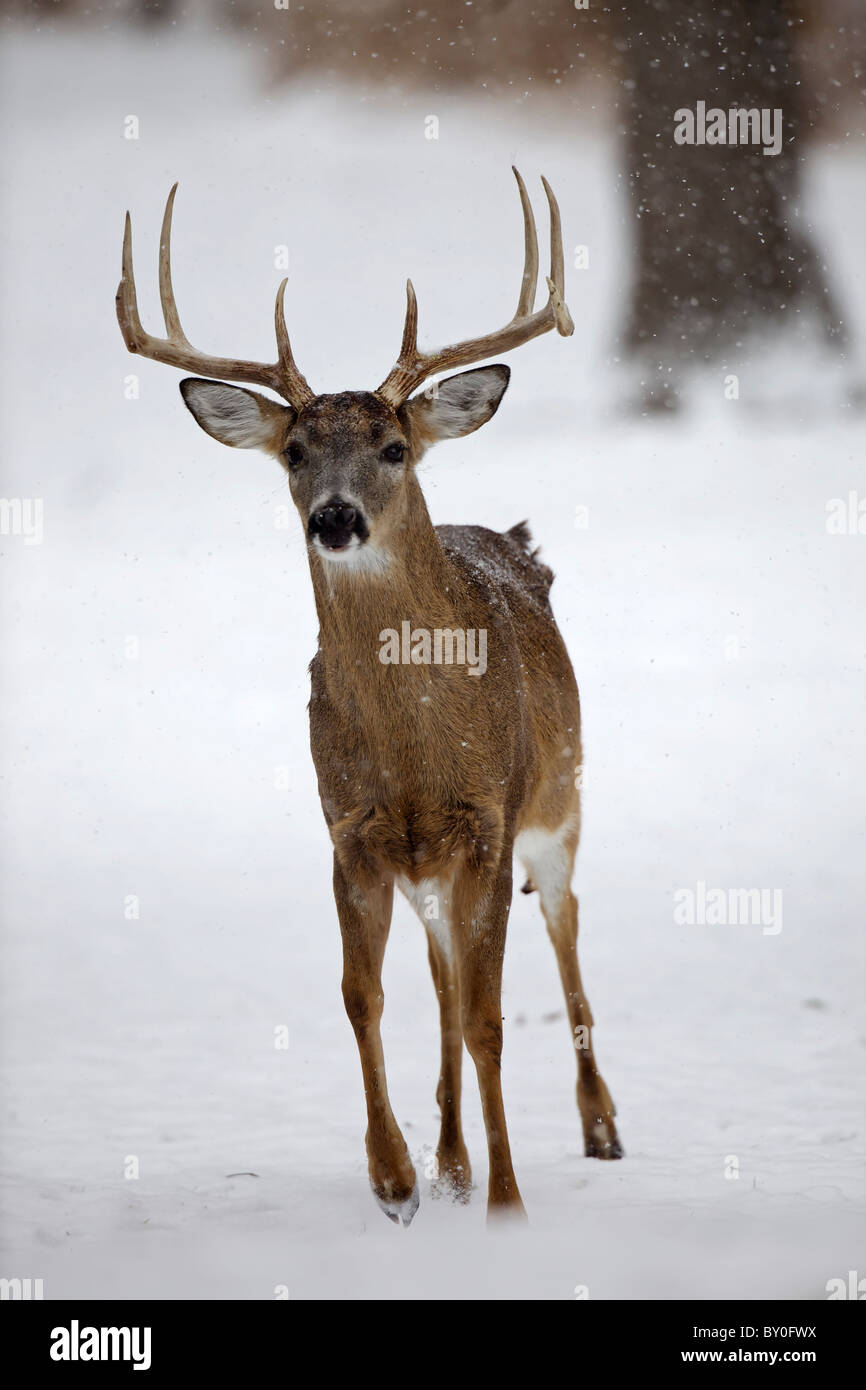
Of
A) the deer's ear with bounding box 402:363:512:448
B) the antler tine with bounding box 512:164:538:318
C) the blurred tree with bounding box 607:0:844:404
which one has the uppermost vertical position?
the blurred tree with bounding box 607:0:844:404

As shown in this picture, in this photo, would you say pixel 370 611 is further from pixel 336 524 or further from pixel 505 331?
pixel 505 331

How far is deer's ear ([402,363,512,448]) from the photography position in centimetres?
492

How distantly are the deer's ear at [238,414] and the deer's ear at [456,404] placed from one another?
41 cm

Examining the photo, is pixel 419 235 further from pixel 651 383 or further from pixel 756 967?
pixel 756 967

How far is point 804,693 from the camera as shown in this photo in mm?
10602

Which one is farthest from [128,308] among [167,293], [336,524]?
[336,524]

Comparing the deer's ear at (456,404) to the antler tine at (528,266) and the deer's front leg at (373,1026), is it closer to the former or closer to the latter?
the antler tine at (528,266)

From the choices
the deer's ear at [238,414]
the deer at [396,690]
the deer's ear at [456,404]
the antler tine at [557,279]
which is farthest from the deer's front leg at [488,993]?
the antler tine at [557,279]

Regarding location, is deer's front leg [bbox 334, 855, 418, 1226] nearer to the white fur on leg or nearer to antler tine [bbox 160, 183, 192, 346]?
the white fur on leg

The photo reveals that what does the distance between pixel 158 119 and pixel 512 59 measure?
3.15 metres

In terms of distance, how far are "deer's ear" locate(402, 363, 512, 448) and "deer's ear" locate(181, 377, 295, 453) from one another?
0.41m

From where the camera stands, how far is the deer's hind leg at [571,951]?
18.5 feet

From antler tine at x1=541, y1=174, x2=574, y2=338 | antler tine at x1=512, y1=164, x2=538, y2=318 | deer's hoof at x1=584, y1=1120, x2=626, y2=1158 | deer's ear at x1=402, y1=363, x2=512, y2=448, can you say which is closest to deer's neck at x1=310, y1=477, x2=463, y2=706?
deer's ear at x1=402, y1=363, x2=512, y2=448
